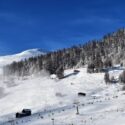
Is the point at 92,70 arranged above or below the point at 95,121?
above

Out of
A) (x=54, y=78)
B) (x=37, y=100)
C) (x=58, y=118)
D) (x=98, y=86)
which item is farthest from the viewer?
(x=54, y=78)

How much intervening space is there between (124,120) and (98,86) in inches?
3527

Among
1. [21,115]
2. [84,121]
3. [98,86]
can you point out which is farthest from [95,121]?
[98,86]

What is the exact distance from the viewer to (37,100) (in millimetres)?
112875

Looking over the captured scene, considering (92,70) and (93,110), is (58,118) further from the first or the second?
(92,70)

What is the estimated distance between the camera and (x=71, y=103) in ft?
323

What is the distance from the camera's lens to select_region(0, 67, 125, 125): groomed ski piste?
2317 inches

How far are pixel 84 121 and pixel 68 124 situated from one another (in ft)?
7.69

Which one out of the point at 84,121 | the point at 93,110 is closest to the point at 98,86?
the point at 93,110

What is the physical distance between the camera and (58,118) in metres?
62.6

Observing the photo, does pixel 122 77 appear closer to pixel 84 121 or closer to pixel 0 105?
pixel 0 105

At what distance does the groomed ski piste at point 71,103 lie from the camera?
58844mm

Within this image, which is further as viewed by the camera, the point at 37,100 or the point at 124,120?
the point at 37,100

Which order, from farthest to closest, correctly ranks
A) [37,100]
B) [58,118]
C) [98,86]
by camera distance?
[98,86], [37,100], [58,118]
